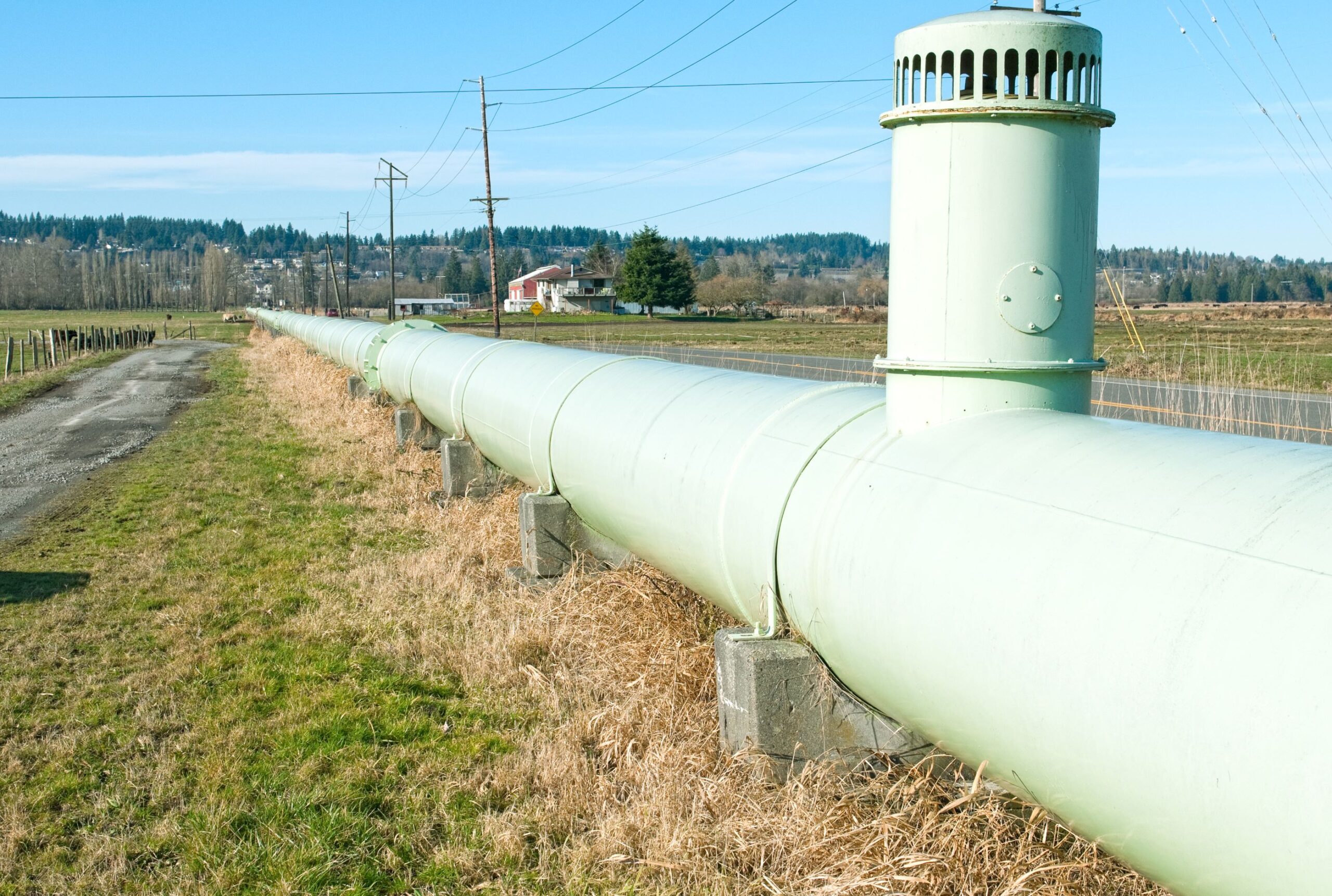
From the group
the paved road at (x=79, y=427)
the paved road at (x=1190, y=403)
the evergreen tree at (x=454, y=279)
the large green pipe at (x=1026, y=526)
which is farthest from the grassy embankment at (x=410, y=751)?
the evergreen tree at (x=454, y=279)

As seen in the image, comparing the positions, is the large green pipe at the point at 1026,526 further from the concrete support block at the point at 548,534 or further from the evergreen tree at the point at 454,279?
the evergreen tree at the point at 454,279

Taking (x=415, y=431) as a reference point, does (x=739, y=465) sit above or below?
above

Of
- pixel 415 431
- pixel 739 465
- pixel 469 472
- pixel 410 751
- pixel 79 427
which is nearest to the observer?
pixel 739 465

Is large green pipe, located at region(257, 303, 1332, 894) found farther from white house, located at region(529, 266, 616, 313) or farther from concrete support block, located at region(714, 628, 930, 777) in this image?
white house, located at region(529, 266, 616, 313)

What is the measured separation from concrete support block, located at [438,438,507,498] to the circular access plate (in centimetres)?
679

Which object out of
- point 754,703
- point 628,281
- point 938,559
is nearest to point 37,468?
point 754,703

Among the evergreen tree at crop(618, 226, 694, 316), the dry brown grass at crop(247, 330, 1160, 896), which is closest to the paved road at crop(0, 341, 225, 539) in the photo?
the dry brown grass at crop(247, 330, 1160, 896)

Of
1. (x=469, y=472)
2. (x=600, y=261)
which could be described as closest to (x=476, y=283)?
(x=600, y=261)

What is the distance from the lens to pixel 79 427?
18406 millimetres

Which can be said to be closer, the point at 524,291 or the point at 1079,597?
the point at 1079,597

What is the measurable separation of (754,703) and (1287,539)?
2026mm

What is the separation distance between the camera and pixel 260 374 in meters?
30.4

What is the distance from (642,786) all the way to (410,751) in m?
1.21

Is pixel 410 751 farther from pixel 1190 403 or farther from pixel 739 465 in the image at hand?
pixel 1190 403
